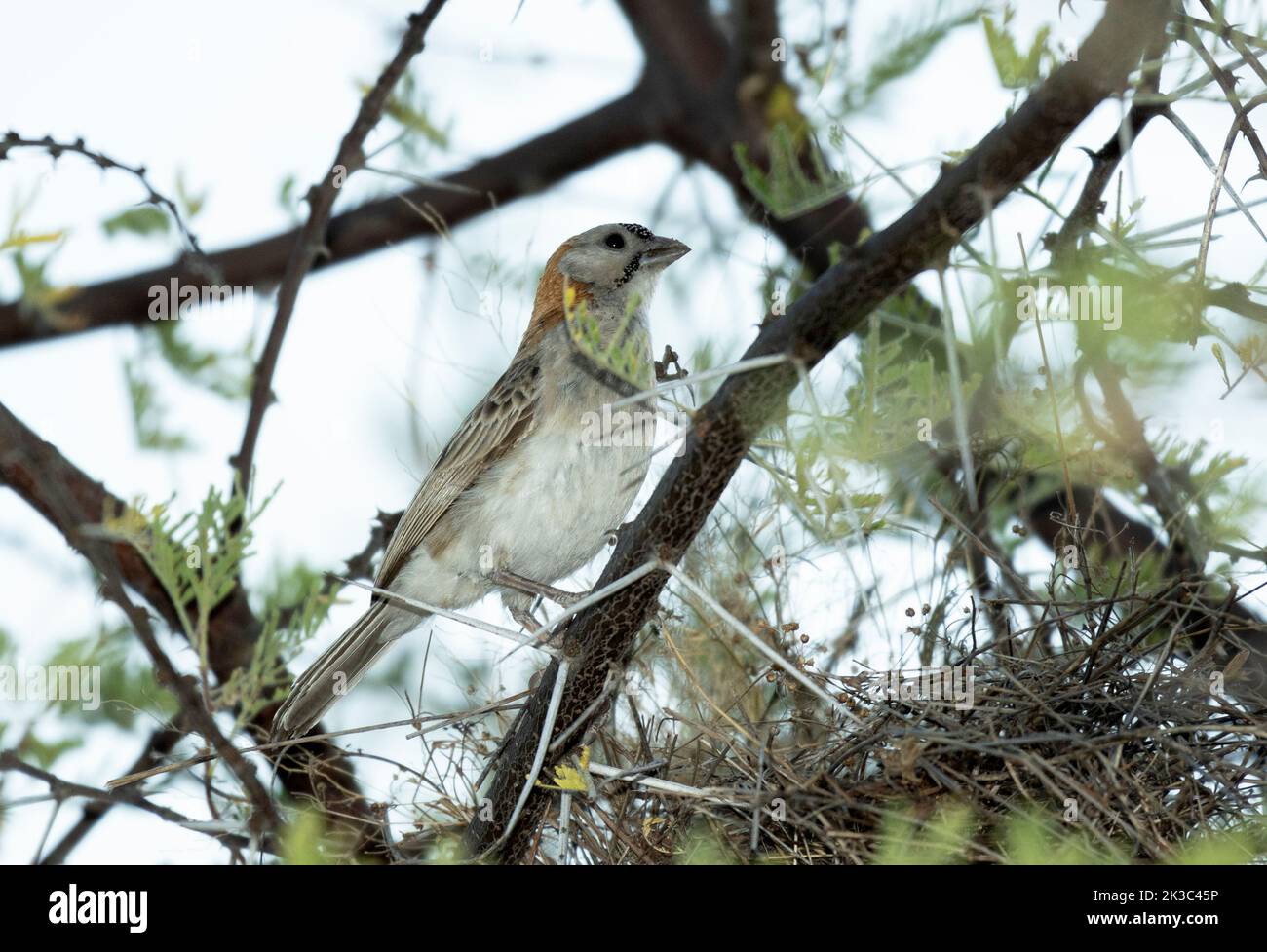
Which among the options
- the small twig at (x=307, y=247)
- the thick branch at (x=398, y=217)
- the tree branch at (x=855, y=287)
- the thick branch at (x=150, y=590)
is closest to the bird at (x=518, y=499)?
the thick branch at (x=150, y=590)

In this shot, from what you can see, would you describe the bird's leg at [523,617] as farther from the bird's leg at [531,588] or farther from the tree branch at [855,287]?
the tree branch at [855,287]

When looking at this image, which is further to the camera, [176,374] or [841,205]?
[841,205]

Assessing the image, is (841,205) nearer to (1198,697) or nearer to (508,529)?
(508,529)

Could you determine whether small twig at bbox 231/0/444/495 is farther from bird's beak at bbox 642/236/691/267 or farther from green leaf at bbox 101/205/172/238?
bird's beak at bbox 642/236/691/267

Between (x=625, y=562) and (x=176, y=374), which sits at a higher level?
(x=176, y=374)

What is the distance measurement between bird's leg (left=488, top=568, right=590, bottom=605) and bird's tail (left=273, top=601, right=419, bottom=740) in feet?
1.52

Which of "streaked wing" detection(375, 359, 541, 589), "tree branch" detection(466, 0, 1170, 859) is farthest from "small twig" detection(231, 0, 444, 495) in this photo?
"tree branch" detection(466, 0, 1170, 859)

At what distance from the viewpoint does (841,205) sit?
25.4 ft

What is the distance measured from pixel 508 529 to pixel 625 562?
1.92 metres

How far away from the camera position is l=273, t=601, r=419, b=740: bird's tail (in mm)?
5566

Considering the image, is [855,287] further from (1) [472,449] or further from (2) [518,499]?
(1) [472,449]
